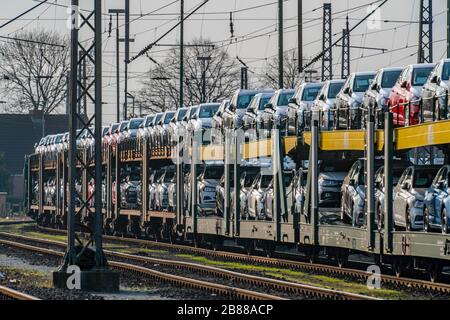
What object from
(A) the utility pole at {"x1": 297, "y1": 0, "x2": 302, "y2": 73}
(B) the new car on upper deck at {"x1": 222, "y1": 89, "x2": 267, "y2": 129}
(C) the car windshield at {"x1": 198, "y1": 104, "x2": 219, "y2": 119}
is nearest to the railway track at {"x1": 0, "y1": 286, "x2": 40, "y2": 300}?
(B) the new car on upper deck at {"x1": 222, "y1": 89, "x2": 267, "y2": 129}

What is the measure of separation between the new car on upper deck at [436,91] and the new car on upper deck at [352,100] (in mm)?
4153

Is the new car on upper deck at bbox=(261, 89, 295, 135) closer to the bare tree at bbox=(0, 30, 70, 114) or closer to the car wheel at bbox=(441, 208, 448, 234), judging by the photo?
the car wheel at bbox=(441, 208, 448, 234)

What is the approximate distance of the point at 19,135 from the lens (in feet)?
465

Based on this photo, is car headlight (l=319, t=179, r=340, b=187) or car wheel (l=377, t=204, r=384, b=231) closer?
car wheel (l=377, t=204, r=384, b=231)

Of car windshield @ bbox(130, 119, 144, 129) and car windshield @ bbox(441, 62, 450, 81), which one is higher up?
car windshield @ bbox(130, 119, 144, 129)

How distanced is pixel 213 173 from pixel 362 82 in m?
10.5

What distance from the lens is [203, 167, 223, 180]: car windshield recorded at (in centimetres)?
4525

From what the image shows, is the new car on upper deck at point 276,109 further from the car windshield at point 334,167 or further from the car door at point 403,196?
the car door at point 403,196

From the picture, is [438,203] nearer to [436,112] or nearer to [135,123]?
[436,112]

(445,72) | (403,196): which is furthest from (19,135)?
(445,72)

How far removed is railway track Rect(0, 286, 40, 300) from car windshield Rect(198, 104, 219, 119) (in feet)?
71.8

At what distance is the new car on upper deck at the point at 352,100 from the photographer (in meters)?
33.7

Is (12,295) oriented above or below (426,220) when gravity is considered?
below

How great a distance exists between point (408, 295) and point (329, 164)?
1031cm
